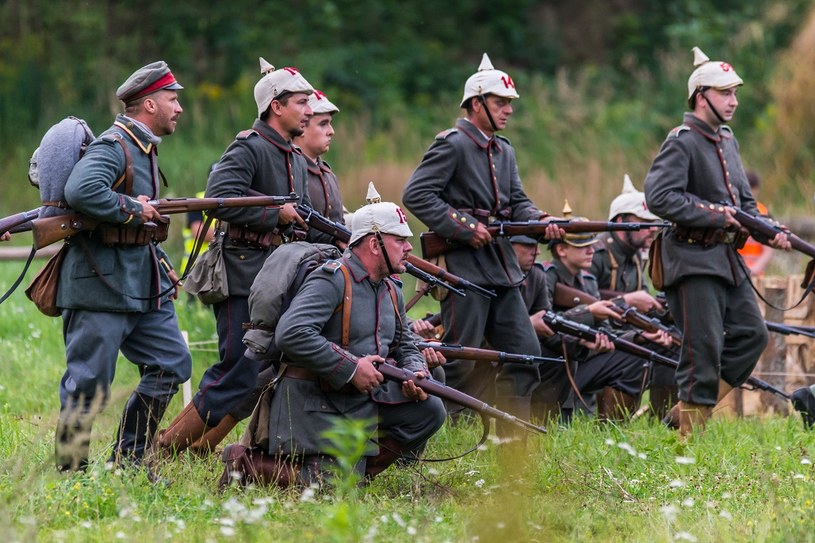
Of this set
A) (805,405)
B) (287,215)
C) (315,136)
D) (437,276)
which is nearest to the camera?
(287,215)

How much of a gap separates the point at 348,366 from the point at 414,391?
0.43 meters

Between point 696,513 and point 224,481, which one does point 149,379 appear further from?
point 696,513

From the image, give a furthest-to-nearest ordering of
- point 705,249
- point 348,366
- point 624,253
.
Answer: point 624,253 → point 705,249 → point 348,366

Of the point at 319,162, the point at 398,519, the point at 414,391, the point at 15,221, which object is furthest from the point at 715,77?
the point at 15,221

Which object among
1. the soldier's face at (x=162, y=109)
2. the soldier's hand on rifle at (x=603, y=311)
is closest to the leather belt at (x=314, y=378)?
the soldier's face at (x=162, y=109)

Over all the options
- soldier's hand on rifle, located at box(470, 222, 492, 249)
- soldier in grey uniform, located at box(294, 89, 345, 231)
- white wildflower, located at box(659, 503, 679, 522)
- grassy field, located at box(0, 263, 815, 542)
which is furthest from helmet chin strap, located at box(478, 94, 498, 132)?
white wildflower, located at box(659, 503, 679, 522)

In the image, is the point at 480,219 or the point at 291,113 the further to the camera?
the point at 480,219

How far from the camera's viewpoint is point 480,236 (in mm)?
8594

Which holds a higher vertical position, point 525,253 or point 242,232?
point 242,232

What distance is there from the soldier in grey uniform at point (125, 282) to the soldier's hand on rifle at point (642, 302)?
12.6 feet

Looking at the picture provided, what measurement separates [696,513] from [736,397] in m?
4.33

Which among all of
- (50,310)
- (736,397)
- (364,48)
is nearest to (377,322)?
(50,310)

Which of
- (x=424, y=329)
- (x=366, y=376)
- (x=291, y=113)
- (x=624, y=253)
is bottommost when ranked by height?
(x=424, y=329)

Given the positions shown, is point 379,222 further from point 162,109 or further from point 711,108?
point 711,108
